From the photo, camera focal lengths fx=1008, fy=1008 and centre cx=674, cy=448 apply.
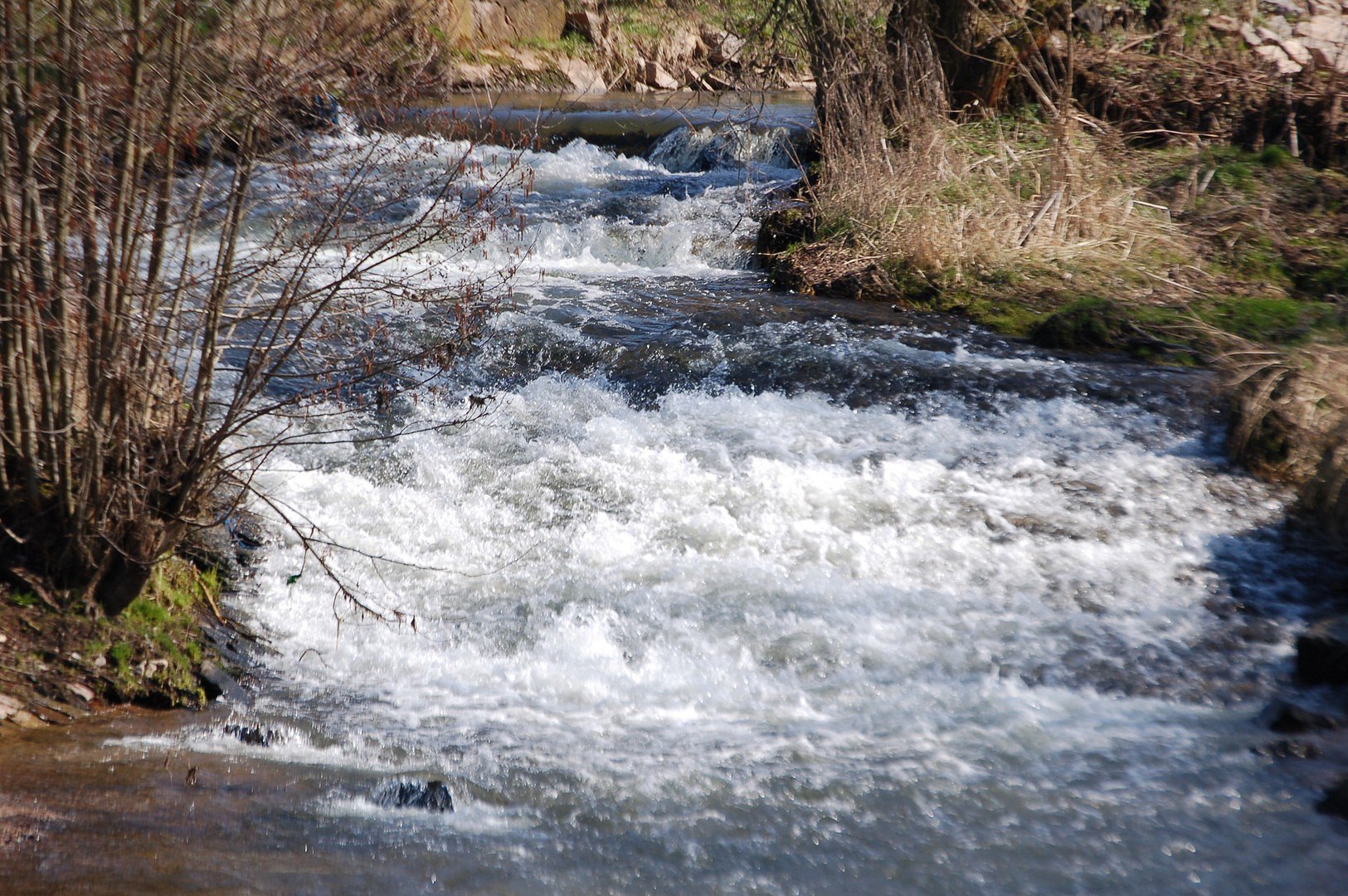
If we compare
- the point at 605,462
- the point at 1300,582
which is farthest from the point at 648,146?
the point at 1300,582

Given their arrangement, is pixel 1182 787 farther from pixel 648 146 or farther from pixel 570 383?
pixel 648 146

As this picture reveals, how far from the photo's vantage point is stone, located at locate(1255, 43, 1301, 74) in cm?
1116

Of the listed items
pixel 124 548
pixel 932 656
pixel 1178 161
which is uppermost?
pixel 1178 161

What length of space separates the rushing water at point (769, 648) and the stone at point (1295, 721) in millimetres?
113

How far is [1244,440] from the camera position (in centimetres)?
585

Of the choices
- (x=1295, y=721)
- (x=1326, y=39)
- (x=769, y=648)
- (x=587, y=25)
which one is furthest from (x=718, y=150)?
(x=1295, y=721)

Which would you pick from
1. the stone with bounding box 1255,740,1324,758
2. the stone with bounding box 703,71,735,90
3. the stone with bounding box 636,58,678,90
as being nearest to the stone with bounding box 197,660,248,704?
the stone with bounding box 1255,740,1324,758

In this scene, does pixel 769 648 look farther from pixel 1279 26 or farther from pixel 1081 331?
pixel 1279 26

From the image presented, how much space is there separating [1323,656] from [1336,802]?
0.92 meters

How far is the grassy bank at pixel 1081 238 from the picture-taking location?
7984 mm

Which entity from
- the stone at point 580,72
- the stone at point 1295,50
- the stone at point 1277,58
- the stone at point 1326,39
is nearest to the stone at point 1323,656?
the stone at point 1326,39

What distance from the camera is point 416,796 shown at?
311cm

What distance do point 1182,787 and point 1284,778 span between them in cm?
37

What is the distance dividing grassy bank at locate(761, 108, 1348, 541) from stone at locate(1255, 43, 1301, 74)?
1439 mm
